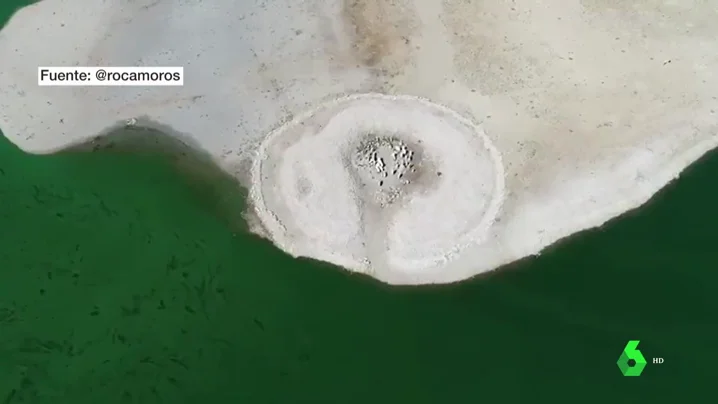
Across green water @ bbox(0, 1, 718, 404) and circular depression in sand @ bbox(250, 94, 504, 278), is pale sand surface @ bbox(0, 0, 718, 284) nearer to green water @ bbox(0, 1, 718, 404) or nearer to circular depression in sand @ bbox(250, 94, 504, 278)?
circular depression in sand @ bbox(250, 94, 504, 278)

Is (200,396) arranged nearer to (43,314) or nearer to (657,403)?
(43,314)

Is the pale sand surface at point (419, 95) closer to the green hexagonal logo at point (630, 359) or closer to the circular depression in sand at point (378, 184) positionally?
the circular depression in sand at point (378, 184)

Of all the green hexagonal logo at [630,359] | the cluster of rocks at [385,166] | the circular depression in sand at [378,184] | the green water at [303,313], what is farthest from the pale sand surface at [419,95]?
the green hexagonal logo at [630,359]

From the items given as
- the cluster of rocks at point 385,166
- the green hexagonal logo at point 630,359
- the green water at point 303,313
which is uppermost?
the cluster of rocks at point 385,166

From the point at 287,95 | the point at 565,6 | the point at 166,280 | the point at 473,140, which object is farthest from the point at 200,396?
the point at 565,6

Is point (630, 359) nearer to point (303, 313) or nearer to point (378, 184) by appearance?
point (378, 184)
